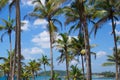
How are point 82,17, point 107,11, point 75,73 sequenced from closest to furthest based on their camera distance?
point 82,17
point 107,11
point 75,73

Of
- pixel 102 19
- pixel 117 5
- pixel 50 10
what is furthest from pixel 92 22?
pixel 50 10

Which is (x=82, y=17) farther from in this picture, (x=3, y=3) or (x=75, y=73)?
(x=75, y=73)

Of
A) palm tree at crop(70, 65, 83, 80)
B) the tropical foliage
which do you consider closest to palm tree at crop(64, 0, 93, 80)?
the tropical foliage

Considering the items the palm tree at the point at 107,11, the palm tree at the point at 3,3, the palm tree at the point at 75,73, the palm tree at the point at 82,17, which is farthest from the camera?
the palm tree at the point at 75,73

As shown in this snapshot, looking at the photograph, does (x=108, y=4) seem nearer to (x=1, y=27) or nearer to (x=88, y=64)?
(x=88, y=64)

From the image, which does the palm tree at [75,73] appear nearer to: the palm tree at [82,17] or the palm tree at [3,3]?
the palm tree at [82,17]

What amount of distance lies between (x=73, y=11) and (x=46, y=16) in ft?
43.9

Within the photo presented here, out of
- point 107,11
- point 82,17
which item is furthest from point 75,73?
point 82,17

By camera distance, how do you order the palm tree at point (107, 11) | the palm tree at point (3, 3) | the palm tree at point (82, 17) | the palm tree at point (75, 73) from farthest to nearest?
1. the palm tree at point (75, 73)
2. the palm tree at point (107, 11)
3. the palm tree at point (3, 3)
4. the palm tree at point (82, 17)

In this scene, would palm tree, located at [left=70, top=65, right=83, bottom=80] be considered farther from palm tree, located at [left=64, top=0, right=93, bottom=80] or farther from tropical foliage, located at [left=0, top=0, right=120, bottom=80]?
palm tree, located at [left=64, top=0, right=93, bottom=80]

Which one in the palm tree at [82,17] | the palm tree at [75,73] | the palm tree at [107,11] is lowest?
the palm tree at [75,73]

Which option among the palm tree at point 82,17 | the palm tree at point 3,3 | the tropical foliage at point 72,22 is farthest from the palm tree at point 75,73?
the palm tree at point 3,3

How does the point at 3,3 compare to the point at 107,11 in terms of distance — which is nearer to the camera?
the point at 3,3

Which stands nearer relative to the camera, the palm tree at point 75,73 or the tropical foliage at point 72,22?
the tropical foliage at point 72,22
